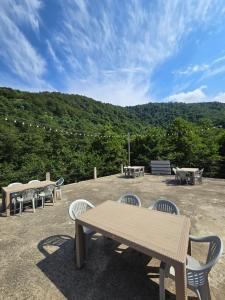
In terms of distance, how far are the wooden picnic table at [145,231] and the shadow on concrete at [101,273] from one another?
0.22 meters

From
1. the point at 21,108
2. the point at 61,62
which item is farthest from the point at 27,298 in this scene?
the point at 21,108

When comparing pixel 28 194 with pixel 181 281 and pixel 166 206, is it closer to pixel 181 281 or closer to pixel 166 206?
pixel 166 206

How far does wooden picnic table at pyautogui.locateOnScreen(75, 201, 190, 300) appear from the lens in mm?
1531

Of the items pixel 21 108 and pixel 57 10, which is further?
pixel 21 108

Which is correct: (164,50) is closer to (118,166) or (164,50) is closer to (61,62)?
(61,62)

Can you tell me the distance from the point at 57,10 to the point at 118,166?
29.5ft

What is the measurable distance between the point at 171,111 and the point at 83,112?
42.3ft

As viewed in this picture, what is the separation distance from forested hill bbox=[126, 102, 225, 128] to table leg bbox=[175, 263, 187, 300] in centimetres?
A: 2207

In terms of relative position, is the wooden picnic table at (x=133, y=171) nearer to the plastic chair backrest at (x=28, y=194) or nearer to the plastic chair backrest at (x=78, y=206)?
the plastic chair backrest at (x=28, y=194)

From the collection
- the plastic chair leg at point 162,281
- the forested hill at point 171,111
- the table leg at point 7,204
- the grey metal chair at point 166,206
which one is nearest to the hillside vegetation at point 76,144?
the table leg at point 7,204

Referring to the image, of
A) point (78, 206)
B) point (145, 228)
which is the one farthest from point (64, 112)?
point (145, 228)

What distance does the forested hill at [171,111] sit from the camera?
23.4 metres

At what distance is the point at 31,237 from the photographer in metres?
3.29

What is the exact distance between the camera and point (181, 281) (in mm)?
1493
